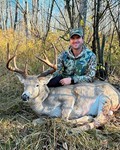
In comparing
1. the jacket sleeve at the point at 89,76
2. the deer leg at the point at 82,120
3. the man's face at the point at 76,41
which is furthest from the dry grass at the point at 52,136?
the man's face at the point at 76,41

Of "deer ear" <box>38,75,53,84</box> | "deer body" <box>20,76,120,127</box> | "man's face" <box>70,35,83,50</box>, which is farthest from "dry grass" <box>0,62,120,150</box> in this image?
"man's face" <box>70,35,83,50</box>

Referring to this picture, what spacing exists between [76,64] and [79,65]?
59 mm

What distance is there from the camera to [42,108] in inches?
216

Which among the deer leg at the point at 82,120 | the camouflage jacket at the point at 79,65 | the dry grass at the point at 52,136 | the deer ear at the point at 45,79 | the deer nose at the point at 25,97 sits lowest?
the dry grass at the point at 52,136

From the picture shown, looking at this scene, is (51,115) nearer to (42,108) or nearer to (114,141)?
(42,108)

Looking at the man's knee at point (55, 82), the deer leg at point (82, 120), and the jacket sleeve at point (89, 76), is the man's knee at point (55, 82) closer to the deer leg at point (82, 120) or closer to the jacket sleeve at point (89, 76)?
the jacket sleeve at point (89, 76)

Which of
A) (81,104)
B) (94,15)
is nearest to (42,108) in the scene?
(81,104)

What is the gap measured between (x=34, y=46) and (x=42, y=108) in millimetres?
3890

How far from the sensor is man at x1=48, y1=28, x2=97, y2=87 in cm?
581

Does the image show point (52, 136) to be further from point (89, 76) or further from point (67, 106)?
point (89, 76)

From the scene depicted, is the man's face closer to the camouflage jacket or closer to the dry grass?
the camouflage jacket

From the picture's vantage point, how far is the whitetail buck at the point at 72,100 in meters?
5.39

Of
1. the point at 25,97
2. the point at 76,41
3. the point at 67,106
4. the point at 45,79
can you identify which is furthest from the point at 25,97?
the point at 76,41

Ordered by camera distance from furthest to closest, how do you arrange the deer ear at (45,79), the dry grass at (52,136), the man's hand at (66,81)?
the man's hand at (66,81), the deer ear at (45,79), the dry grass at (52,136)
